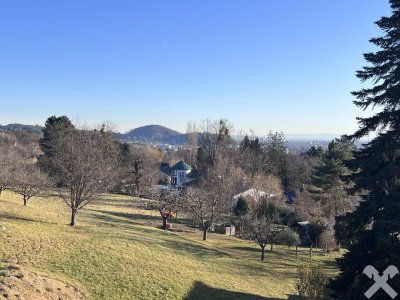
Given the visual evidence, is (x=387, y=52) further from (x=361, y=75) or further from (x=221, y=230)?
(x=221, y=230)

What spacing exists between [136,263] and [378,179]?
1132 centimetres

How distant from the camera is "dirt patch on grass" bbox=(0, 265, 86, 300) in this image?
11133 mm

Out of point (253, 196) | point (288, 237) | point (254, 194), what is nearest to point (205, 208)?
point (288, 237)

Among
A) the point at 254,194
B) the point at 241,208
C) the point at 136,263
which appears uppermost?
the point at 254,194

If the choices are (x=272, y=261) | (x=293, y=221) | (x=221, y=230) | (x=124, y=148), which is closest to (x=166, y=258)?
(x=272, y=261)

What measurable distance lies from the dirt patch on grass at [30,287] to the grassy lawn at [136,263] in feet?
2.37

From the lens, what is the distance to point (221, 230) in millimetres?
37594

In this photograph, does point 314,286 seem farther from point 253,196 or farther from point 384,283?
point 253,196

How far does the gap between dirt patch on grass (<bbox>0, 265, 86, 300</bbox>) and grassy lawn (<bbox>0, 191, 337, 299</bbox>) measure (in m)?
0.72

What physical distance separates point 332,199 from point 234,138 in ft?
124

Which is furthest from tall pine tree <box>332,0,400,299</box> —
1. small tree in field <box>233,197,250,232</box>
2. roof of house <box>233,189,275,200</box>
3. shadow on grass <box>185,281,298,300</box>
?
roof of house <box>233,189,275,200</box>

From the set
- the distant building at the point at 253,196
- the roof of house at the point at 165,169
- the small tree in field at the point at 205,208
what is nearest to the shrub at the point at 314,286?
the small tree in field at the point at 205,208

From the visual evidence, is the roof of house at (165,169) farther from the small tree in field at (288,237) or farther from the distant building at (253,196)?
the small tree in field at (288,237)

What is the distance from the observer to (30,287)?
38.8ft
